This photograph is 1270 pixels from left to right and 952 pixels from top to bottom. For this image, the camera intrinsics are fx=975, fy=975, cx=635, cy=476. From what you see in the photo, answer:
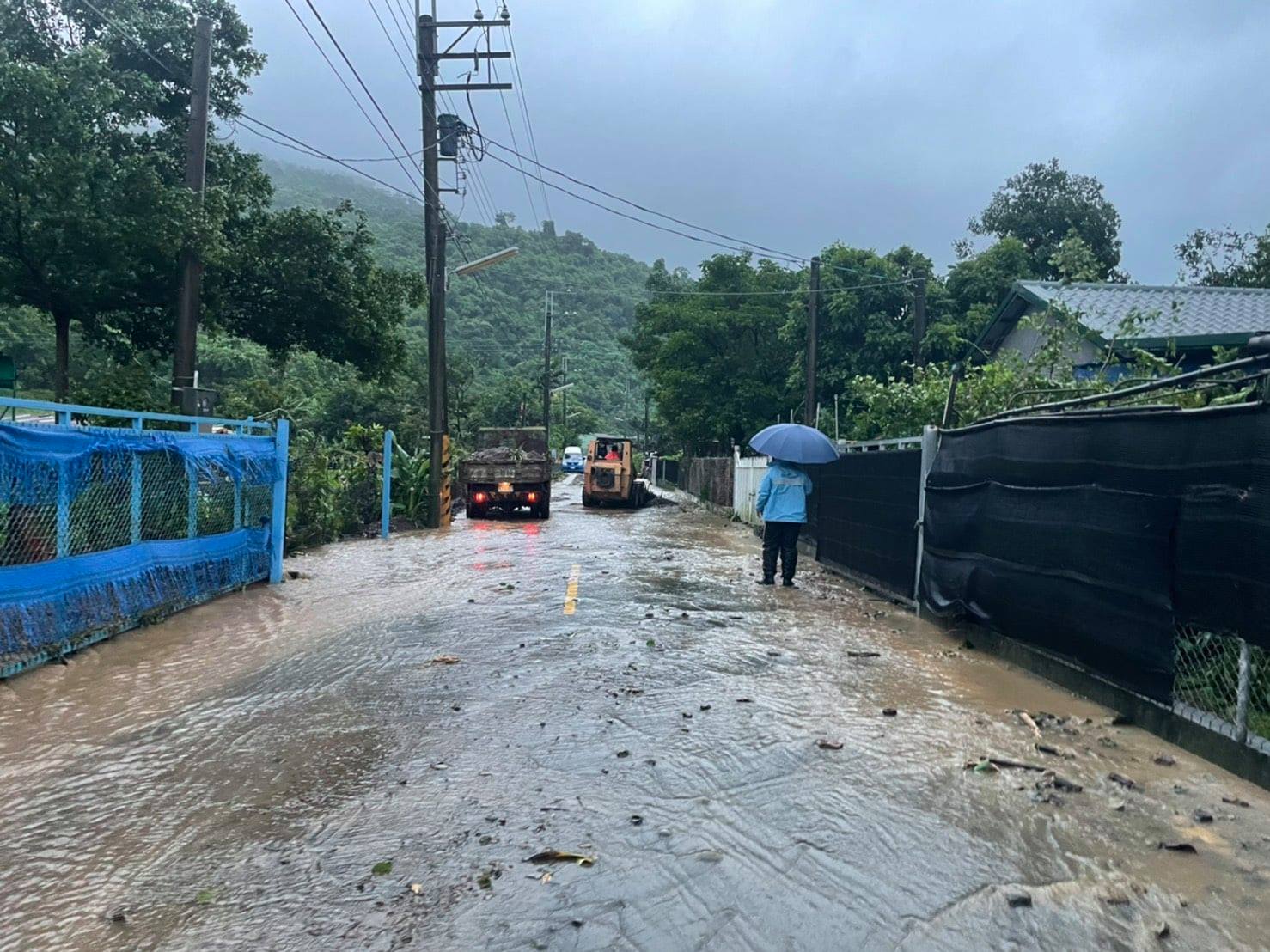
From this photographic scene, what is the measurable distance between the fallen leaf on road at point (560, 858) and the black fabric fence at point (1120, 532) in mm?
3313

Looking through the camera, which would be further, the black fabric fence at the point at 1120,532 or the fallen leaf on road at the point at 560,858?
the black fabric fence at the point at 1120,532

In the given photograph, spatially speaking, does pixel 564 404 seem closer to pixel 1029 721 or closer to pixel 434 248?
pixel 434 248

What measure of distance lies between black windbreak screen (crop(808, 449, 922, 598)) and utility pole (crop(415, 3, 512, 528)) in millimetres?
10555

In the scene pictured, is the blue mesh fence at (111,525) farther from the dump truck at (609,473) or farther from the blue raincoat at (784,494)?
the dump truck at (609,473)

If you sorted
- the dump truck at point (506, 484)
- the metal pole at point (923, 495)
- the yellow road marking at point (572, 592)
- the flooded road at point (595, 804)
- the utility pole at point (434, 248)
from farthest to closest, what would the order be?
the dump truck at point (506, 484) < the utility pole at point (434, 248) < the yellow road marking at point (572, 592) < the metal pole at point (923, 495) < the flooded road at point (595, 804)

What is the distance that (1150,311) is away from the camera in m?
16.1

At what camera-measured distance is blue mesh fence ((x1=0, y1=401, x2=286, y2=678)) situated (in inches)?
276

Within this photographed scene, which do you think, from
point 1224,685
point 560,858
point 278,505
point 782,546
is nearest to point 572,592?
point 782,546

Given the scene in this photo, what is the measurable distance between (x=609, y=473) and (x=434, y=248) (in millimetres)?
11420

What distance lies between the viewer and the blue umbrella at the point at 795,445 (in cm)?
1207

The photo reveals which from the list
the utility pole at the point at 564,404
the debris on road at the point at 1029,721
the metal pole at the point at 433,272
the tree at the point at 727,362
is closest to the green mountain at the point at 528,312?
the utility pole at the point at 564,404

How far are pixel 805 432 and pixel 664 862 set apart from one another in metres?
8.96

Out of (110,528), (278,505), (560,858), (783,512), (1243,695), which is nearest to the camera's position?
(560,858)

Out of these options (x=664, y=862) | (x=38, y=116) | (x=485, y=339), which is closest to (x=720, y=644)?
(x=664, y=862)
